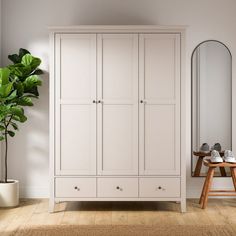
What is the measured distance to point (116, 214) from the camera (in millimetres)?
5531

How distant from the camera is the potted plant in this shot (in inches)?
224

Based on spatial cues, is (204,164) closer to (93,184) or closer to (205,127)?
(205,127)

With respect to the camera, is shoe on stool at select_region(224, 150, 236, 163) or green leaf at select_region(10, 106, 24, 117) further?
shoe on stool at select_region(224, 150, 236, 163)

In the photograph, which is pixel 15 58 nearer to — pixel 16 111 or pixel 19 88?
pixel 19 88

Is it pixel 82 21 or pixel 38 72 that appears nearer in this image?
pixel 38 72

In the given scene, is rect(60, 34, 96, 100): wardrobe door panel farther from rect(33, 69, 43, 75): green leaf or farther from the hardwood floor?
the hardwood floor

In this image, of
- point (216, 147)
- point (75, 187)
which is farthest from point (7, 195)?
point (216, 147)

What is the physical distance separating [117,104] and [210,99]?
1.18 m

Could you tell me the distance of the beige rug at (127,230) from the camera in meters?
4.73

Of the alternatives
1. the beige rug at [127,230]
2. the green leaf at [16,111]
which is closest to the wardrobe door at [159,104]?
the beige rug at [127,230]

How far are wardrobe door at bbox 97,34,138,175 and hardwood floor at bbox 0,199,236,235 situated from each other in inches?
16.7

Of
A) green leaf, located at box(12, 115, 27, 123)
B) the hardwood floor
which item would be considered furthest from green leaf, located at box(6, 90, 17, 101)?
the hardwood floor

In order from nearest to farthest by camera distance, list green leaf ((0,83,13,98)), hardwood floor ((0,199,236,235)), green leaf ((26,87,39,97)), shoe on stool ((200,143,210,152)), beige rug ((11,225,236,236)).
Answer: beige rug ((11,225,236,236)), hardwood floor ((0,199,236,235)), green leaf ((0,83,13,98)), green leaf ((26,87,39,97)), shoe on stool ((200,143,210,152))

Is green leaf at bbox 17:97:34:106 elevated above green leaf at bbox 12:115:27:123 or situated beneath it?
elevated above
